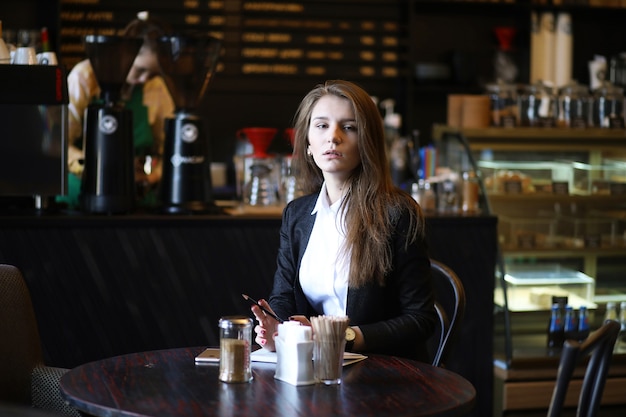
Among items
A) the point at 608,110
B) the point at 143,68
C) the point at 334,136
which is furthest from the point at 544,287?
the point at 334,136

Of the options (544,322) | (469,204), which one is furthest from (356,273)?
(544,322)

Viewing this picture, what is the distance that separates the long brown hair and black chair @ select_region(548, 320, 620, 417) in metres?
0.76

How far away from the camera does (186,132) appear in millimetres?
3627

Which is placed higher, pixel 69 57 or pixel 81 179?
pixel 69 57

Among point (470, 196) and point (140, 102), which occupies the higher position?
point (140, 102)

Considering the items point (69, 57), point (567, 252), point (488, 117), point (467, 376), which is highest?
point (69, 57)

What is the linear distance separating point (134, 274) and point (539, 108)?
2.24m

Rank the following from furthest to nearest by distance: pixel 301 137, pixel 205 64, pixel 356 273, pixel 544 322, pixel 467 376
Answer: pixel 544 322, pixel 467 376, pixel 205 64, pixel 301 137, pixel 356 273

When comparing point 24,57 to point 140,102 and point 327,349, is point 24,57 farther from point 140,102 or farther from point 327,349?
point 327,349

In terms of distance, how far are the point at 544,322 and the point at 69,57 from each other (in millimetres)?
3083

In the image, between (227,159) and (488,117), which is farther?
(227,159)

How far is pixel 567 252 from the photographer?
464 cm

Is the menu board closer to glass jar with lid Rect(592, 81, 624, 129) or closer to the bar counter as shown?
glass jar with lid Rect(592, 81, 624, 129)

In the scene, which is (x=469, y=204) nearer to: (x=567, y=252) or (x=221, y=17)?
(x=567, y=252)
